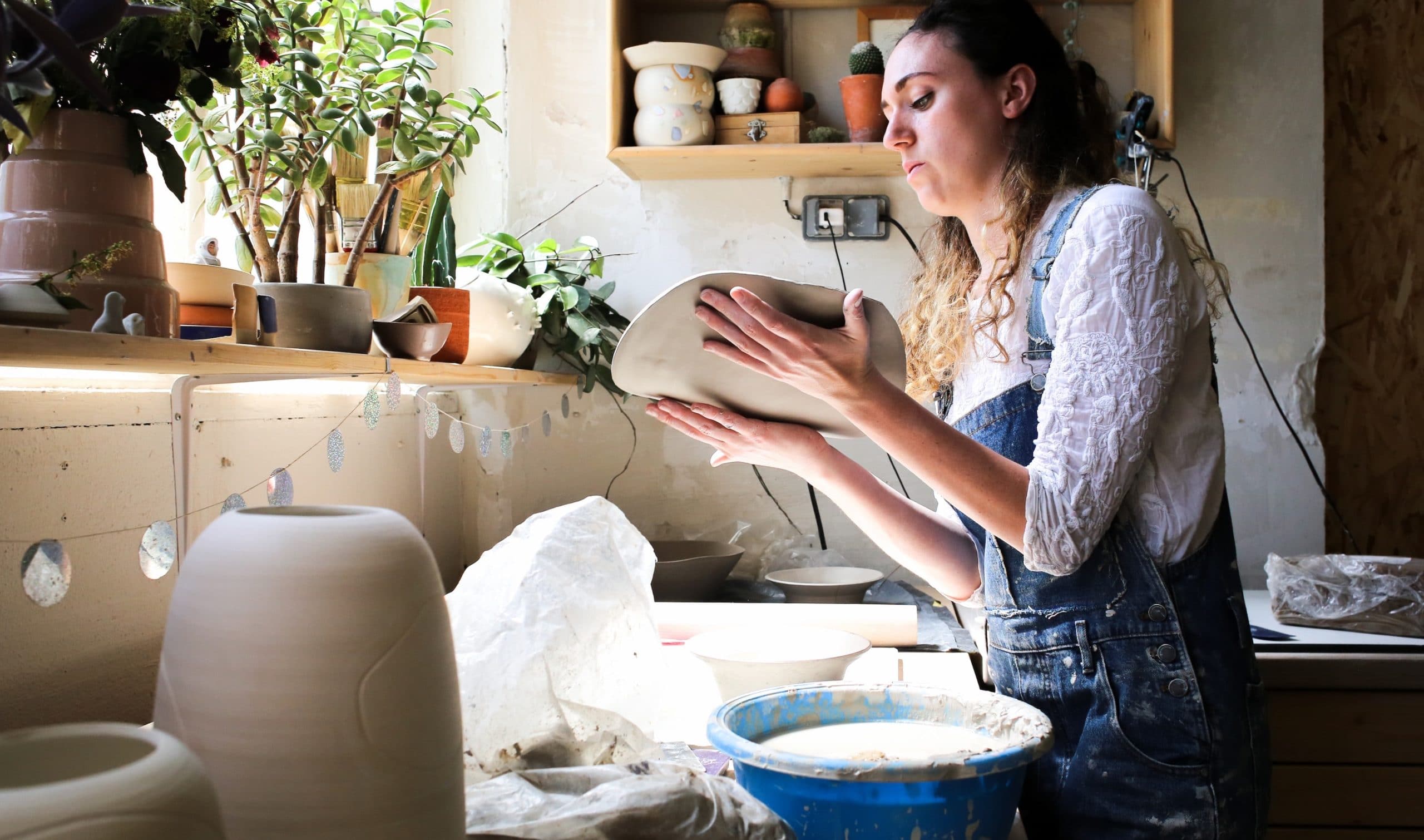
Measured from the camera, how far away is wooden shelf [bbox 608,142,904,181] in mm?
2234

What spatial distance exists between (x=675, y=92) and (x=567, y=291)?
0.49 m

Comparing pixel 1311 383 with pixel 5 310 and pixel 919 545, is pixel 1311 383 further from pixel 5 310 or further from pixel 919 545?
pixel 5 310

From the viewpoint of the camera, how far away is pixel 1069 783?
3.53 ft

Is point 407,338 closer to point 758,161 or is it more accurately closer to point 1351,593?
point 758,161

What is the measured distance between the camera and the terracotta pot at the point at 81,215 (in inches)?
31.9

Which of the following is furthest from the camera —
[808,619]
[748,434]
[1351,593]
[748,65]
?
[748,65]

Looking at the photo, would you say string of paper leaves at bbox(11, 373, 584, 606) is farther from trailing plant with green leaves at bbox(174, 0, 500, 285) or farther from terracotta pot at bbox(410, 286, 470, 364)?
trailing plant with green leaves at bbox(174, 0, 500, 285)

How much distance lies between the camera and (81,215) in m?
0.84

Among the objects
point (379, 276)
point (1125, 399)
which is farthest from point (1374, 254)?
point (379, 276)

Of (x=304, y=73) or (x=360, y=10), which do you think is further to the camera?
(x=360, y=10)

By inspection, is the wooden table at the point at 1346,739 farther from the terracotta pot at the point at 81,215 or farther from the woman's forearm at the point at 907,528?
the terracotta pot at the point at 81,215

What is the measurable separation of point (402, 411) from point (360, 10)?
838 millimetres

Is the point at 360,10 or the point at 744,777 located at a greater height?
the point at 360,10

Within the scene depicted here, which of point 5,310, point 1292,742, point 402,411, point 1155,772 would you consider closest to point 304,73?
point 5,310
